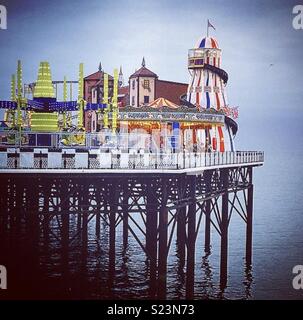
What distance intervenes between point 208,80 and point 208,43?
1.98 metres

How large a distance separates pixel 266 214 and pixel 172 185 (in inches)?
1413

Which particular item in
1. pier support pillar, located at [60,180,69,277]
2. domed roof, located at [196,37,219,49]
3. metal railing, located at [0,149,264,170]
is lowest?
pier support pillar, located at [60,180,69,277]

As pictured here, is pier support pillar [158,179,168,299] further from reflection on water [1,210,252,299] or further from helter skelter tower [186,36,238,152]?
helter skelter tower [186,36,238,152]

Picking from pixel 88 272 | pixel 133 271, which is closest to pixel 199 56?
pixel 133 271

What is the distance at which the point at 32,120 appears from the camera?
93.4 feet

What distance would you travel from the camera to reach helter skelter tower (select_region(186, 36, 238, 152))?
39594mm

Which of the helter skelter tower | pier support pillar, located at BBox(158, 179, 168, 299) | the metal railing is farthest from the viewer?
the helter skelter tower

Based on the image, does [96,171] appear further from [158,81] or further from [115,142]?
[158,81]

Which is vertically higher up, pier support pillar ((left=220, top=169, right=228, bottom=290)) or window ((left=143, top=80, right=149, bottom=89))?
window ((left=143, top=80, right=149, bottom=89))

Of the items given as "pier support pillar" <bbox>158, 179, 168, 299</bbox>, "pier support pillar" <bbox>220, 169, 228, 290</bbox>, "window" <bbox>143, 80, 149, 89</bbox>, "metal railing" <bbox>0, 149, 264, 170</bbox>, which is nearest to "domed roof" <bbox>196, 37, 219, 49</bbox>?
"window" <bbox>143, 80, 149, 89</bbox>

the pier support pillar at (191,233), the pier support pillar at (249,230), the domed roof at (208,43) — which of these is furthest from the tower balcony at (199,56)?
the pier support pillar at (191,233)

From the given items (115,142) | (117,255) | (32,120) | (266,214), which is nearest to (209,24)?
(115,142)

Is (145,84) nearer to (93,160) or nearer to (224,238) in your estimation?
(224,238)

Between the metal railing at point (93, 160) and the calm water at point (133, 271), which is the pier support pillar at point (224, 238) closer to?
the calm water at point (133, 271)
